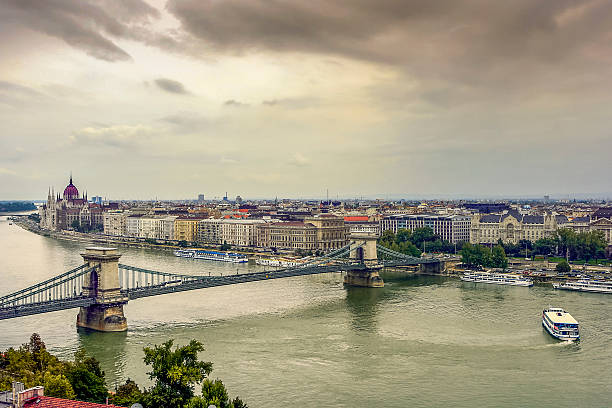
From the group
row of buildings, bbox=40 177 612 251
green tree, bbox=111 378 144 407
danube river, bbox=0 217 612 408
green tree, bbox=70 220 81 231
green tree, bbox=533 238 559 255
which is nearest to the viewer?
green tree, bbox=111 378 144 407

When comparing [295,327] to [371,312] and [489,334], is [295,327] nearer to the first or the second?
[371,312]

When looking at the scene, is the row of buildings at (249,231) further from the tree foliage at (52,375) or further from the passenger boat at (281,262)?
the tree foliage at (52,375)

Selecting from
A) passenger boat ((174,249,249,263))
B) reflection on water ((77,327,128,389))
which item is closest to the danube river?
reflection on water ((77,327,128,389))

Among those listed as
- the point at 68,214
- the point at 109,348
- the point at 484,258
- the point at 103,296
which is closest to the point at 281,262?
the point at 484,258

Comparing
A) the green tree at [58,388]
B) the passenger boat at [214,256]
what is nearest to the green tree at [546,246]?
the passenger boat at [214,256]

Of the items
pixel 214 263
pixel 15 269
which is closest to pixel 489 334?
pixel 214 263

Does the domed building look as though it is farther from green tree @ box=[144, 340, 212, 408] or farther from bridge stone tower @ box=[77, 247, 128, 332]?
green tree @ box=[144, 340, 212, 408]

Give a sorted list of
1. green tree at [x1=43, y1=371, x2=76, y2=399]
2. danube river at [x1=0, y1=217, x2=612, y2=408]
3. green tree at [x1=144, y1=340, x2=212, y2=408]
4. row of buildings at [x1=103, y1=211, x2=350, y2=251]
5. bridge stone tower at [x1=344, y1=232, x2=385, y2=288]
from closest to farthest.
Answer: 1. green tree at [x1=144, y1=340, x2=212, y2=408]
2. green tree at [x1=43, y1=371, x2=76, y2=399]
3. danube river at [x1=0, y1=217, x2=612, y2=408]
4. bridge stone tower at [x1=344, y1=232, x2=385, y2=288]
5. row of buildings at [x1=103, y1=211, x2=350, y2=251]
